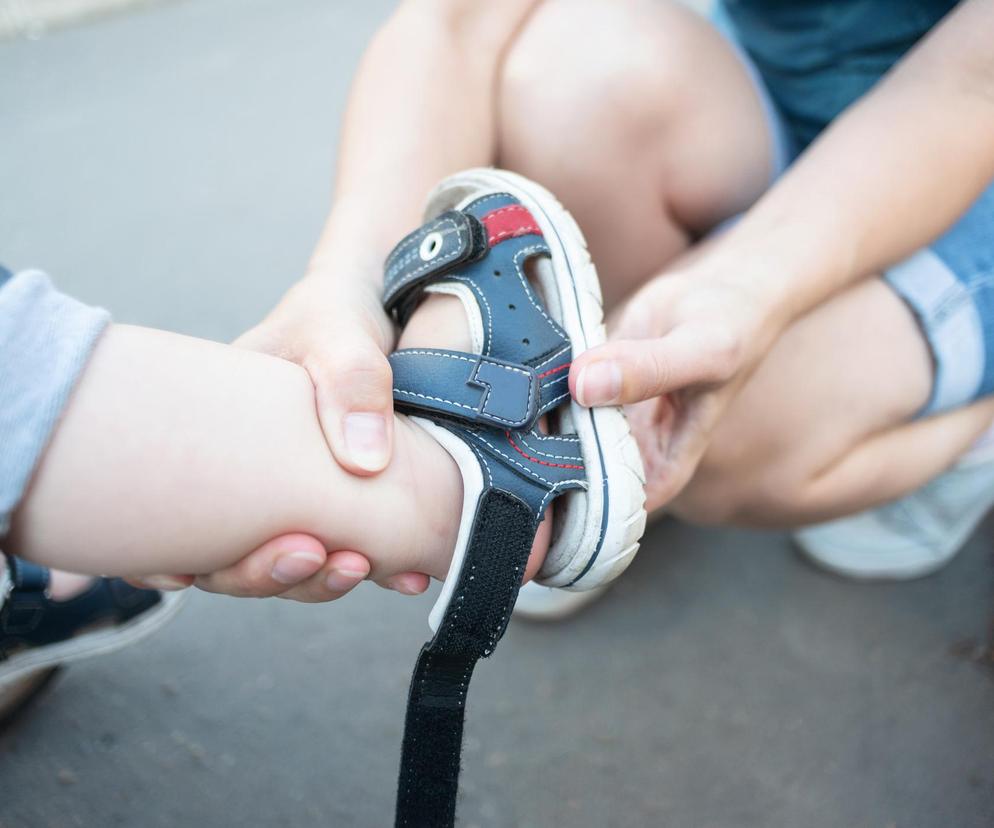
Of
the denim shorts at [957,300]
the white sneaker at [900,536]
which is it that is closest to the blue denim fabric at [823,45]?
the denim shorts at [957,300]

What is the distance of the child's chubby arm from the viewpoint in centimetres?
51

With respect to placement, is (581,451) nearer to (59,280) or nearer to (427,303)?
(427,303)

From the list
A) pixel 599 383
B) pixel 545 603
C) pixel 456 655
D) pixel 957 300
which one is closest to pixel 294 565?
pixel 456 655

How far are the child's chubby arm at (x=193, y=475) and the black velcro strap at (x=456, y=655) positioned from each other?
6cm

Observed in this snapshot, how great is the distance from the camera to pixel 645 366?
0.59 metres

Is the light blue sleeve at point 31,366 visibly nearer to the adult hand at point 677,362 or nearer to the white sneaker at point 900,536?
the adult hand at point 677,362

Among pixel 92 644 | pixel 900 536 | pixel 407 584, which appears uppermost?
pixel 407 584

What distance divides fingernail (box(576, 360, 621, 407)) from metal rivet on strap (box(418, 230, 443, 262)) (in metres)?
0.15

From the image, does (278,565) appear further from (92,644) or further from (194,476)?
(92,644)

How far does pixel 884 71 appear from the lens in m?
0.83

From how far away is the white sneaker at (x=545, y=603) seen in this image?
0.87 meters

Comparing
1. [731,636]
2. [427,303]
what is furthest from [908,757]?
[427,303]

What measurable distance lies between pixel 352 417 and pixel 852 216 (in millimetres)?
452

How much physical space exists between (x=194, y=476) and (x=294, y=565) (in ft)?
0.29
